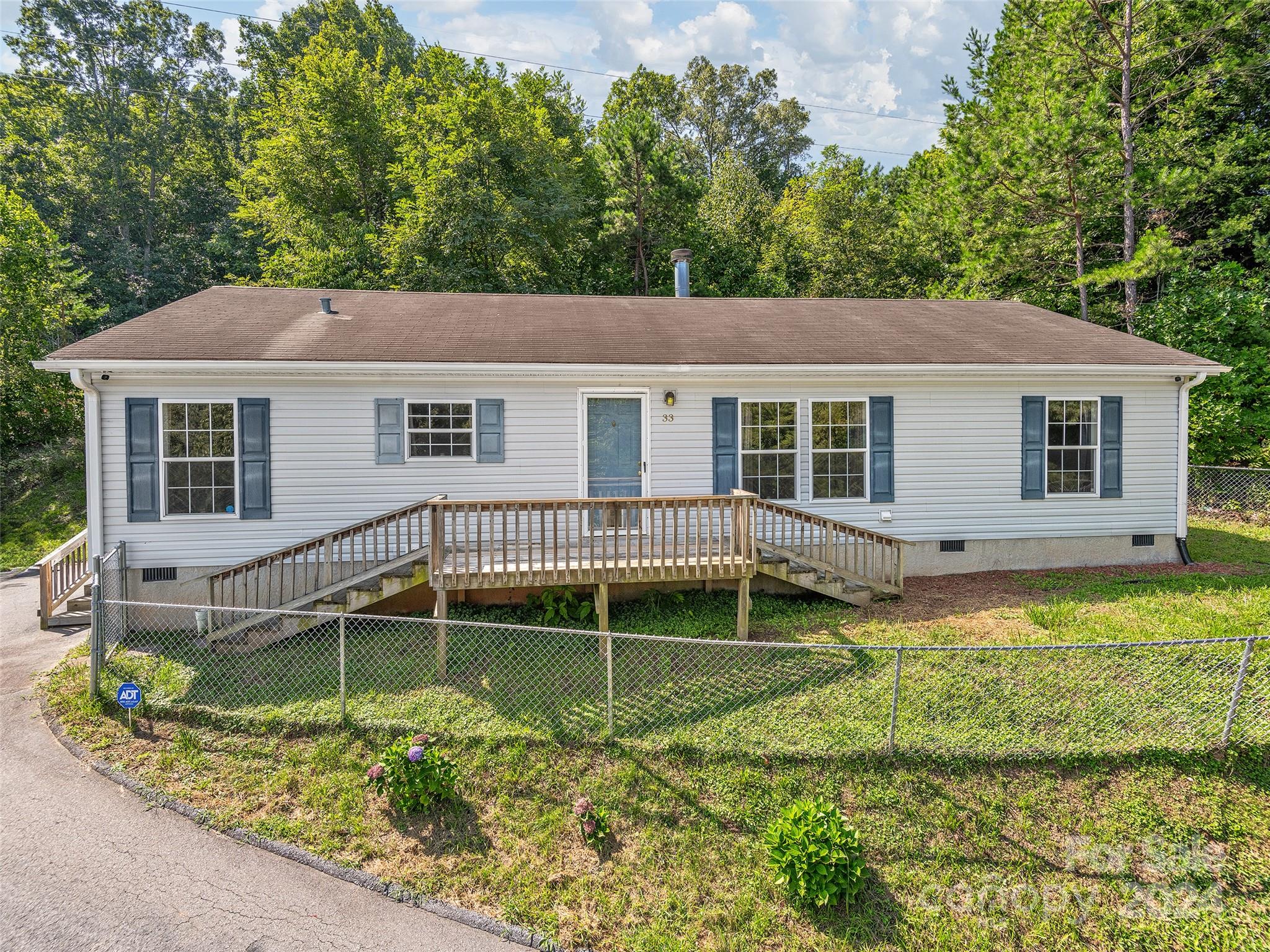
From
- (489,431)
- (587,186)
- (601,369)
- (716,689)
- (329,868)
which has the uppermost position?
(587,186)

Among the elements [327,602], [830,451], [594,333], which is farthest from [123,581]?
[830,451]

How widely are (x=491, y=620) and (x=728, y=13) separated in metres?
14.8

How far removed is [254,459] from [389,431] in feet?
5.65

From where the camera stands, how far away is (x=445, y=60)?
936 inches

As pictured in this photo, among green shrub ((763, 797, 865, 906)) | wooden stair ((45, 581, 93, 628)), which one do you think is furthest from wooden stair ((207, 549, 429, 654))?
green shrub ((763, 797, 865, 906))

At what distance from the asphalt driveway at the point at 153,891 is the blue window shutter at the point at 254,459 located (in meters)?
3.84

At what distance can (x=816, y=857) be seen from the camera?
4.59m

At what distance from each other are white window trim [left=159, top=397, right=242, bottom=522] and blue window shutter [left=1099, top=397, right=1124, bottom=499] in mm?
12444

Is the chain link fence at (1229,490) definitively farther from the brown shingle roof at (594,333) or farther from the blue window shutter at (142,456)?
the blue window shutter at (142,456)

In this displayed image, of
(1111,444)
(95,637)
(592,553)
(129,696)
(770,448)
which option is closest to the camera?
(129,696)

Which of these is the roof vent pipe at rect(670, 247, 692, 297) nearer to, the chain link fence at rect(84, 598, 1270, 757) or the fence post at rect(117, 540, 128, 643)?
the chain link fence at rect(84, 598, 1270, 757)

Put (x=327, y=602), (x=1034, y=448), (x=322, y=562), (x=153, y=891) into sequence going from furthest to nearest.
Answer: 1. (x=1034, y=448)
2. (x=322, y=562)
3. (x=327, y=602)
4. (x=153, y=891)

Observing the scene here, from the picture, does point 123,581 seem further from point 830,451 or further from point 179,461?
point 830,451

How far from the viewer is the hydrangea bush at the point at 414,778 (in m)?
5.20
